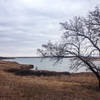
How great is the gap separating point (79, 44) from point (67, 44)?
123 centimetres

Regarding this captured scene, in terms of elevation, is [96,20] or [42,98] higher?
[96,20]

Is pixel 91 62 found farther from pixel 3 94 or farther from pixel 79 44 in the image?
pixel 3 94

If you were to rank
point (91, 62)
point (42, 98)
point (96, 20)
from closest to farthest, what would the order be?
1. point (42, 98)
2. point (96, 20)
3. point (91, 62)

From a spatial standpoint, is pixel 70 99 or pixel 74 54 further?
pixel 74 54

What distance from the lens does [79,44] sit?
19406mm

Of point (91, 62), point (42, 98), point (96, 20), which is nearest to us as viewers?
point (42, 98)

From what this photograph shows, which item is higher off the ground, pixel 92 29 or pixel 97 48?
pixel 92 29

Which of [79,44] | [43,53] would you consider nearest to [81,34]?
[79,44]

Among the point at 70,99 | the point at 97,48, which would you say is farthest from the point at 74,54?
the point at 70,99

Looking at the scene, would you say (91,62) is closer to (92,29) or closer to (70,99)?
(92,29)

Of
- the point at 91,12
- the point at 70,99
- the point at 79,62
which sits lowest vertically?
the point at 70,99

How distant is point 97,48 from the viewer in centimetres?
1852

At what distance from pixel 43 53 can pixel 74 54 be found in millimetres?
3098

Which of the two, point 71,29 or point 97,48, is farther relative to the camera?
point 71,29
